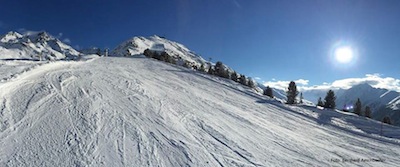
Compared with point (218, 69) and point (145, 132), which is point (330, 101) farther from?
point (145, 132)

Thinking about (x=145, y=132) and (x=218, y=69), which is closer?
(x=145, y=132)

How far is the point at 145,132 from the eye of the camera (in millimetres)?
13398

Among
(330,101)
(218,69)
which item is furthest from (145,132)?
(218,69)

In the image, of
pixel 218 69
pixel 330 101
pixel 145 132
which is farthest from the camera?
→ pixel 218 69

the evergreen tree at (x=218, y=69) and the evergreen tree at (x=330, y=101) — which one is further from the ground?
the evergreen tree at (x=218, y=69)

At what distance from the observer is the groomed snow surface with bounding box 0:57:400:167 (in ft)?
36.4

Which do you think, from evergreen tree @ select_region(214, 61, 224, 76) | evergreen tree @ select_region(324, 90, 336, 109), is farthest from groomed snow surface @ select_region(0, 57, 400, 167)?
evergreen tree @ select_region(214, 61, 224, 76)

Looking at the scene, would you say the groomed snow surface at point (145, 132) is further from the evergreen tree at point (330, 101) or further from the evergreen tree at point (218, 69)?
the evergreen tree at point (218, 69)

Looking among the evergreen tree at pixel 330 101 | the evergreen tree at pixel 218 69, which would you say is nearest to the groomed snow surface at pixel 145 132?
the evergreen tree at pixel 330 101

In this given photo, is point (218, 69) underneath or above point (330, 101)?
above

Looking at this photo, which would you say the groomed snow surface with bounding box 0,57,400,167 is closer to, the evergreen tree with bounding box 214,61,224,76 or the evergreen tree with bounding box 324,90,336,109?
the evergreen tree with bounding box 324,90,336,109

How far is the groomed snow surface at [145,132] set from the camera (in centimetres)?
1109

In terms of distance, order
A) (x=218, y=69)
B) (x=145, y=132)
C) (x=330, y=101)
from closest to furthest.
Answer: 1. (x=145, y=132)
2. (x=330, y=101)
3. (x=218, y=69)

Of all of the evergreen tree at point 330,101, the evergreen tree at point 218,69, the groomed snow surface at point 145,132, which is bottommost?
the groomed snow surface at point 145,132
